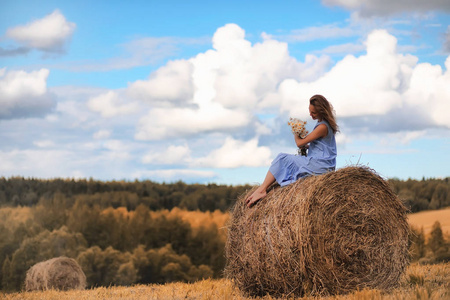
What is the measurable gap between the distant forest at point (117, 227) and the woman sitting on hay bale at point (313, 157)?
16.4 meters

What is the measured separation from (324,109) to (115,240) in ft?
66.5

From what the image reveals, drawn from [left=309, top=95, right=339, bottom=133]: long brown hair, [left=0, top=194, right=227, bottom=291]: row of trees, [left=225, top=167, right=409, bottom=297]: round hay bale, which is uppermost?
[left=309, top=95, right=339, bottom=133]: long brown hair

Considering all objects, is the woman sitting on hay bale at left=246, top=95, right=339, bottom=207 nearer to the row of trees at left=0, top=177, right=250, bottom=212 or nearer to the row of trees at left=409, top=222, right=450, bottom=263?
the row of trees at left=409, top=222, right=450, bottom=263

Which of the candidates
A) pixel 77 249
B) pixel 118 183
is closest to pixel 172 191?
pixel 118 183

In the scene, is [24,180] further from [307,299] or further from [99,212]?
[307,299]

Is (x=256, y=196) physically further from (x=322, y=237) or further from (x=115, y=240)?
(x=115, y=240)

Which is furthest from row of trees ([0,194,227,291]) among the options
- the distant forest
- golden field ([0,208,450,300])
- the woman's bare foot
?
the woman's bare foot

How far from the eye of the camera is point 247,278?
7680 millimetres

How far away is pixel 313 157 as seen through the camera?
779cm

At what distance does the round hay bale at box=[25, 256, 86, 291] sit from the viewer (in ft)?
45.7

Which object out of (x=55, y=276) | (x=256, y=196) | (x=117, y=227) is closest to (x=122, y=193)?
(x=117, y=227)

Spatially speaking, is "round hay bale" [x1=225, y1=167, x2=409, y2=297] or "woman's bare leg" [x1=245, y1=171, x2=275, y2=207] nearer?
"round hay bale" [x1=225, y1=167, x2=409, y2=297]

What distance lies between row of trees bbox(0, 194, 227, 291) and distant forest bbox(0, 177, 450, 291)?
4 cm

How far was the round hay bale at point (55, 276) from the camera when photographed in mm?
13930
